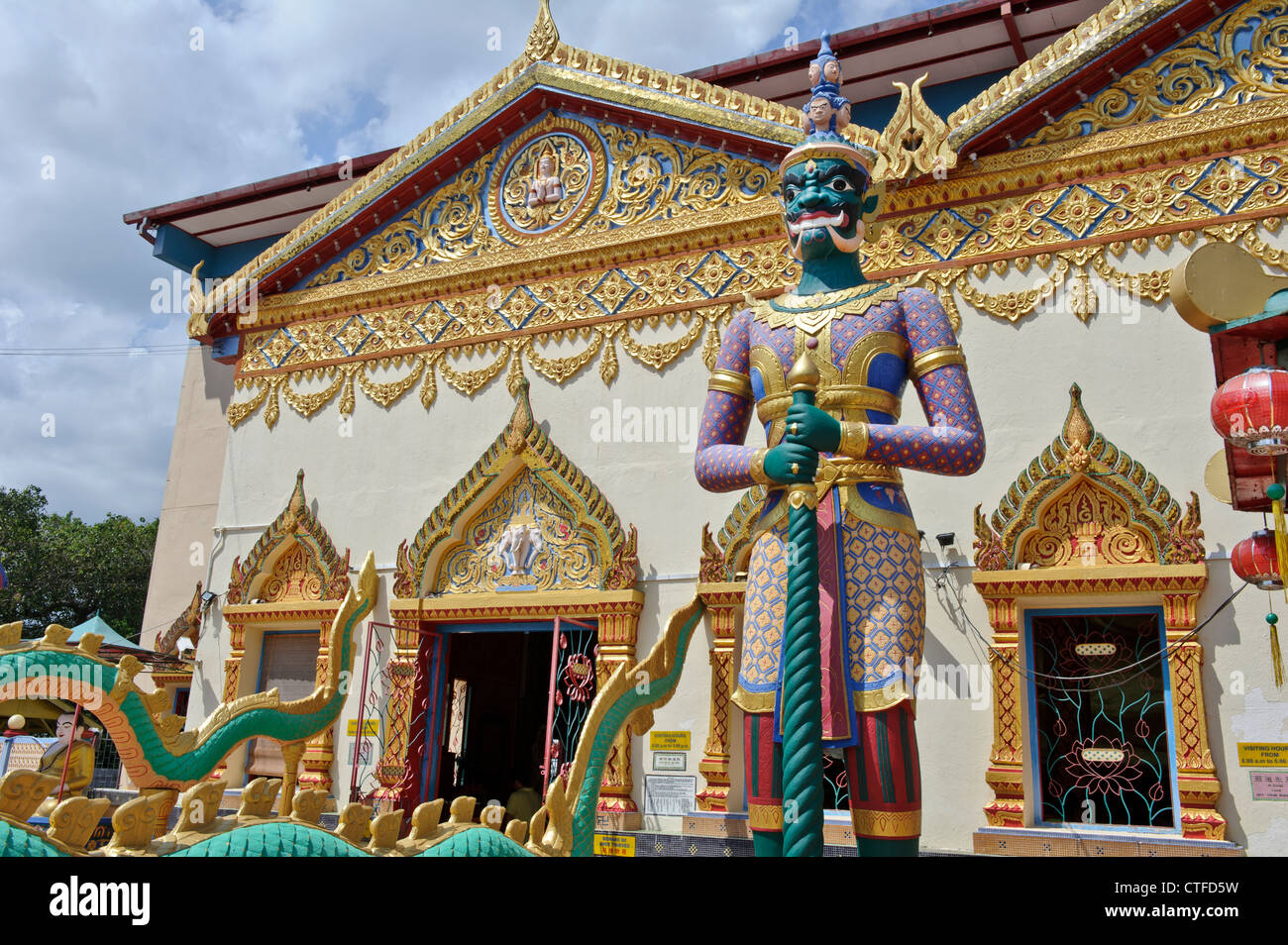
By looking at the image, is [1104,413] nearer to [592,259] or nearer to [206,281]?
[592,259]

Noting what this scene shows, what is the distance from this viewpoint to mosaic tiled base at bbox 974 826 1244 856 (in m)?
5.28

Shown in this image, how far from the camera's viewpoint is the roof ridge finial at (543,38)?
8531 mm

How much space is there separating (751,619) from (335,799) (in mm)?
5494

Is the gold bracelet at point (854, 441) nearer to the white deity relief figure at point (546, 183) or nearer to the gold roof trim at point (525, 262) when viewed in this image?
the gold roof trim at point (525, 262)

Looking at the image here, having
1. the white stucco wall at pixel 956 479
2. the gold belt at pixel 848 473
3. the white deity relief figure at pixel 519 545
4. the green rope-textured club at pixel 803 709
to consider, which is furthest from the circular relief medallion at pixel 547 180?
the green rope-textured club at pixel 803 709

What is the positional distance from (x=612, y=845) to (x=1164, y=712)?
323cm

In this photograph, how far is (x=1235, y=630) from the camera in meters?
5.62

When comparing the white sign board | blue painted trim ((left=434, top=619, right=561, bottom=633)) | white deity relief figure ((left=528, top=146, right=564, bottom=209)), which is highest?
white deity relief figure ((left=528, top=146, right=564, bottom=209))

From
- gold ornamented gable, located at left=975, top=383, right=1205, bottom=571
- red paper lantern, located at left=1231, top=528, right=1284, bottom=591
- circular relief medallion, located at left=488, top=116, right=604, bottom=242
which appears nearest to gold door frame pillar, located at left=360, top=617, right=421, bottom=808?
circular relief medallion, located at left=488, top=116, right=604, bottom=242

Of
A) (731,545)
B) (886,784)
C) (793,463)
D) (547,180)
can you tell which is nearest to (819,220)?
(793,463)

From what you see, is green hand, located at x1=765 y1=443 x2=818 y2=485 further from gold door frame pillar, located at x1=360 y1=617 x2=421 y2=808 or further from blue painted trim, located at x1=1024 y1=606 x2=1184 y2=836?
gold door frame pillar, located at x1=360 y1=617 x2=421 y2=808

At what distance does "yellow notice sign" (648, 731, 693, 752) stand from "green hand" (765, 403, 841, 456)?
4.01m

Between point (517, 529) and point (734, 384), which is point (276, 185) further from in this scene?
point (734, 384)

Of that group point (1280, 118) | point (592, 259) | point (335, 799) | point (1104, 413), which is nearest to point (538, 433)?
point (592, 259)
